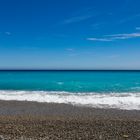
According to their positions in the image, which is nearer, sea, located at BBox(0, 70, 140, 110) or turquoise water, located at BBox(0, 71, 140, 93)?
sea, located at BBox(0, 70, 140, 110)

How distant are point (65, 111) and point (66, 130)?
18.2 feet

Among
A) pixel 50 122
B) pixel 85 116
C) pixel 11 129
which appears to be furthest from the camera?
pixel 85 116

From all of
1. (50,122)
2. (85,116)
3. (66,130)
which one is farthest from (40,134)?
(85,116)

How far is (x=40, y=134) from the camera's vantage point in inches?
378

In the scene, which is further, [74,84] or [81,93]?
[74,84]

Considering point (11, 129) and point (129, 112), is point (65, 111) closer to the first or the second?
point (129, 112)

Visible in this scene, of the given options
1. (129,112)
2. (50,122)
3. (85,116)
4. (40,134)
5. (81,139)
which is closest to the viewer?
(81,139)

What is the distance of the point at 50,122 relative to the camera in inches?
475

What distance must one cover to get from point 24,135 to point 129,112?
308 inches

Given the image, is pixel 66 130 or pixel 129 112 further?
pixel 129 112

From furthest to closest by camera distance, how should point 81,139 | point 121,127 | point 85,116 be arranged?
point 85,116 < point 121,127 < point 81,139

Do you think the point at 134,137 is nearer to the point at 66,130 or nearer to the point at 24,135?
the point at 66,130

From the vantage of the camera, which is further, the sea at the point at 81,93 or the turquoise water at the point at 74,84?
the turquoise water at the point at 74,84

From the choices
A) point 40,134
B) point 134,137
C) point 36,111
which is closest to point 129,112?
point 36,111
